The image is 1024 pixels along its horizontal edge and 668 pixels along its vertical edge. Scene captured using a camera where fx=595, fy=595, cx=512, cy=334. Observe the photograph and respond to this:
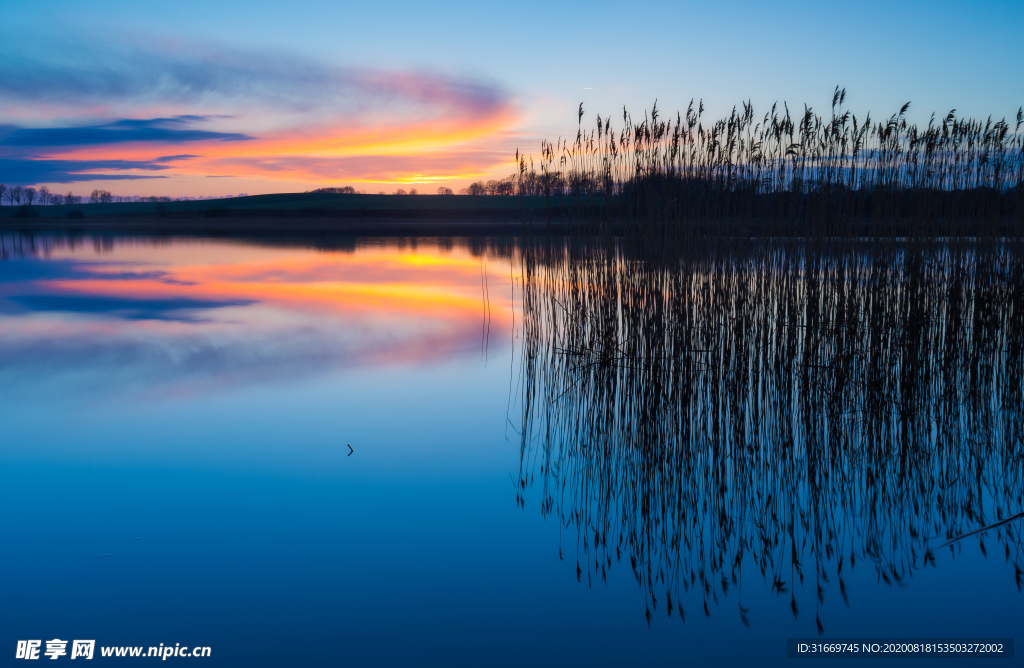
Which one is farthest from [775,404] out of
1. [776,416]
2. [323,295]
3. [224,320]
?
[323,295]

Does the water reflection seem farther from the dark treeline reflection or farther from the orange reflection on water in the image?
the dark treeline reflection

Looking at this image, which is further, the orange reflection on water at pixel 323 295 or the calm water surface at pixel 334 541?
the orange reflection on water at pixel 323 295

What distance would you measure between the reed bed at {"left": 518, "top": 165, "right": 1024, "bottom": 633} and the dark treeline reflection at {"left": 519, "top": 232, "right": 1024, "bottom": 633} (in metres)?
0.01

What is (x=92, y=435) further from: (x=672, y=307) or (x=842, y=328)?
(x=842, y=328)

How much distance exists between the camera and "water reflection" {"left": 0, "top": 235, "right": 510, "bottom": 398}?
456cm

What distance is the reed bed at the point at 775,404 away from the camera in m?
2.04

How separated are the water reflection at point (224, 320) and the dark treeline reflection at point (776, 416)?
2006 mm

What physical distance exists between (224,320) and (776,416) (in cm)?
586

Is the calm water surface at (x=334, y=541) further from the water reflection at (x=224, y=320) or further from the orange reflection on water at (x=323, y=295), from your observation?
the orange reflection on water at (x=323, y=295)

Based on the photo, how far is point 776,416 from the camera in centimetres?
302

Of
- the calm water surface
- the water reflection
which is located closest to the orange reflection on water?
the water reflection

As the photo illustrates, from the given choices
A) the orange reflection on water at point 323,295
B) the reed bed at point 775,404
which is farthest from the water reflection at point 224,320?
the reed bed at point 775,404

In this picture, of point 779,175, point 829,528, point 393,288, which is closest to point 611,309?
point 779,175

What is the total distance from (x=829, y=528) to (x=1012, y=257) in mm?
3581
